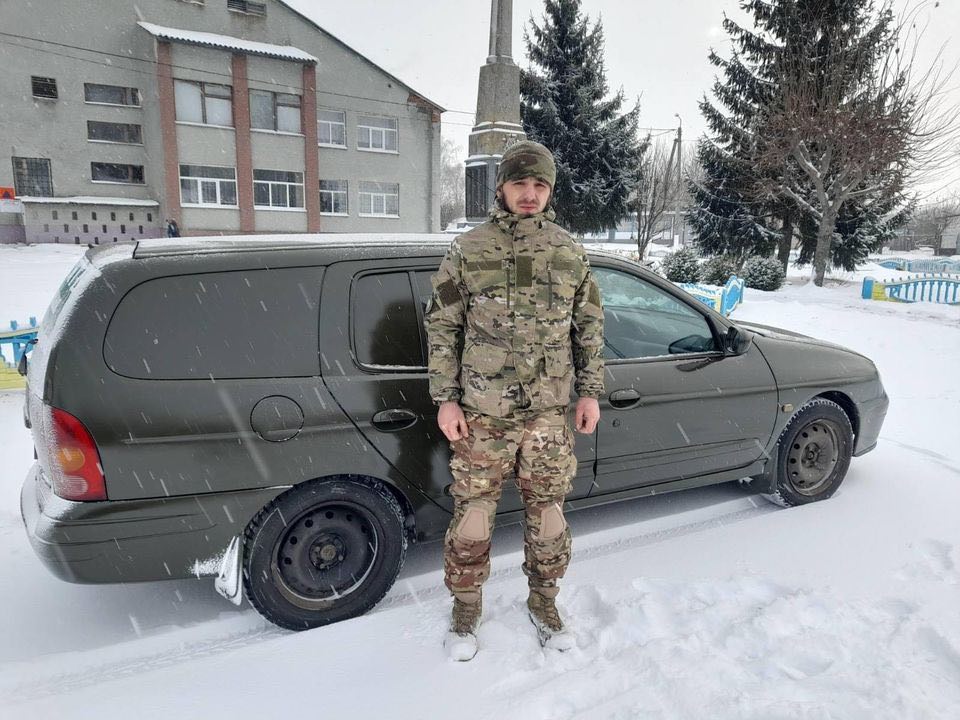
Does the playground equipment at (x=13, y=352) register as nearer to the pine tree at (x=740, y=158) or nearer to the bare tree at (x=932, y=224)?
the pine tree at (x=740, y=158)

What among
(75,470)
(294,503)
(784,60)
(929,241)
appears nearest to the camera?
(75,470)

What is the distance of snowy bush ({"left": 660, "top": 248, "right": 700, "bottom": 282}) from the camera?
17.1 metres

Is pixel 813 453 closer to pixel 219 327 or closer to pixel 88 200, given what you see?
pixel 219 327

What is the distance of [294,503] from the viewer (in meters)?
2.52

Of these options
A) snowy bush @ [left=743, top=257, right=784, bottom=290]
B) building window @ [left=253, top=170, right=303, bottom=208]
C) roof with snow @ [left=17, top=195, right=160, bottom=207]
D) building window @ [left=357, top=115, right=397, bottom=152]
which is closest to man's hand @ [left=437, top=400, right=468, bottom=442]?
snowy bush @ [left=743, top=257, right=784, bottom=290]

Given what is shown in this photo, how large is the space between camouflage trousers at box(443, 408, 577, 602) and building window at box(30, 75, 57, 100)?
30.7 metres

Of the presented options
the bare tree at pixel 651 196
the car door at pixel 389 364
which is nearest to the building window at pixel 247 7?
the bare tree at pixel 651 196

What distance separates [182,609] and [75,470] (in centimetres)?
96

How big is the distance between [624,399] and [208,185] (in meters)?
27.2

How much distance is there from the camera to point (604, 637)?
247cm

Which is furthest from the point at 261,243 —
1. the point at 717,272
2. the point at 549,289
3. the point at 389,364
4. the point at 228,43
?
the point at 228,43

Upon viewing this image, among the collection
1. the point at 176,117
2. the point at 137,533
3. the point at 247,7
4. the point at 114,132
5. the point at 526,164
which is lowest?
the point at 137,533

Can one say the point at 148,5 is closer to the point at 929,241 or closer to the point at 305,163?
the point at 305,163

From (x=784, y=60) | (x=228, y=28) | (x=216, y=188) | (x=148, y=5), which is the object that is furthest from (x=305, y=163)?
(x=784, y=60)
